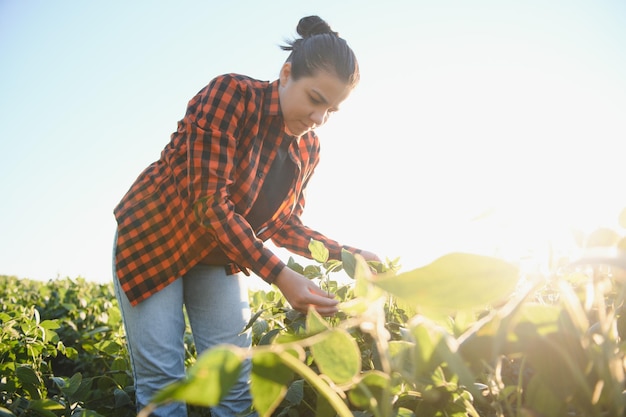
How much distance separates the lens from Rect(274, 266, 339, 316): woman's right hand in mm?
1072

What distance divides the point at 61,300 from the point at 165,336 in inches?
103

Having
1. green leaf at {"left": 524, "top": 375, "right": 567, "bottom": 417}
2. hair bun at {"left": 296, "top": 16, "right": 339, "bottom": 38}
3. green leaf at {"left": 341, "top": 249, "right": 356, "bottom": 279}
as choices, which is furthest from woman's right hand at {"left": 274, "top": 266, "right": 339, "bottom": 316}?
hair bun at {"left": 296, "top": 16, "right": 339, "bottom": 38}

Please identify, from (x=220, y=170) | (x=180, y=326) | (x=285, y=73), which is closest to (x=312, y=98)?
(x=285, y=73)

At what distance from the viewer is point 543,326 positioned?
14.3 inches

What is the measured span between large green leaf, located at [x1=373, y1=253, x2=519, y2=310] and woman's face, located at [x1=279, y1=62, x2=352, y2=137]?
1699mm

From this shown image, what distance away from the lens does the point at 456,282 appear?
1.07 feet

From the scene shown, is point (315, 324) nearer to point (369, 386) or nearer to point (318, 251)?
point (369, 386)

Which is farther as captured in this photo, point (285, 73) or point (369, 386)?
point (285, 73)

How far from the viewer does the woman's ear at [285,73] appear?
2.14 meters

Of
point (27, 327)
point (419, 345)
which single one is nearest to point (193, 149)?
point (27, 327)

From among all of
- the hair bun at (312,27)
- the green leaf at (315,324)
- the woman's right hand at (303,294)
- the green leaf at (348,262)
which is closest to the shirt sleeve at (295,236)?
the woman's right hand at (303,294)

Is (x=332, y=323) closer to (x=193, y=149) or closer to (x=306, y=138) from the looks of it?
(x=193, y=149)

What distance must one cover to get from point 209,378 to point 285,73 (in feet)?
6.68

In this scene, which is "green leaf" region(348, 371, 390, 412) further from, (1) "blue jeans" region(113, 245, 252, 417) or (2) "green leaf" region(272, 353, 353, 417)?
(1) "blue jeans" region(113, 245, 252, 417)
